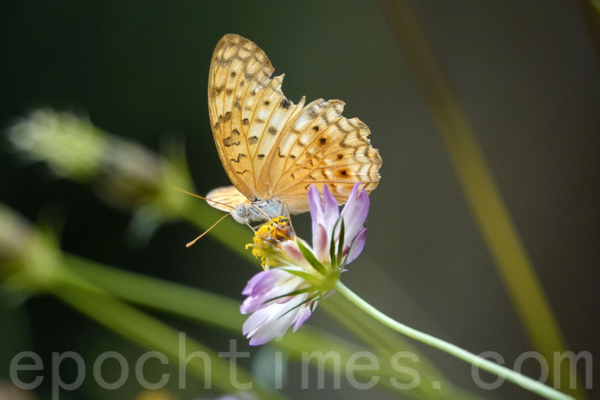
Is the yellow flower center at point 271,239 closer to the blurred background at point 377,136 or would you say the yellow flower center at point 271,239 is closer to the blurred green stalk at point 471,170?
the blurred green stalk at point 471,170

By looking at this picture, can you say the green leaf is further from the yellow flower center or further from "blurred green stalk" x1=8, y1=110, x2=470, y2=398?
"blurred green stalk" x1=8, y1=110, x2=470, y2=398

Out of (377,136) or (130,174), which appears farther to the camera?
(377,136)

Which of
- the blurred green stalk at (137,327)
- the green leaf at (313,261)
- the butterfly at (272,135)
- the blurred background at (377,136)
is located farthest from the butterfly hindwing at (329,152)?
the blurred background at (377,136)

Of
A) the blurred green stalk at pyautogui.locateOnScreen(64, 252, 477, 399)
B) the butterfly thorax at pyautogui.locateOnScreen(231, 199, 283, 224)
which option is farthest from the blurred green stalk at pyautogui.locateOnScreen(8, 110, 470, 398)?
the butterfly thorax at pyautogui.locateOnScreen(231, 199, 283, 224)

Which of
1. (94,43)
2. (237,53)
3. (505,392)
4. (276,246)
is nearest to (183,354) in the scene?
(276,246)

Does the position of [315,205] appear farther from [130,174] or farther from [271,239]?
[130,174]

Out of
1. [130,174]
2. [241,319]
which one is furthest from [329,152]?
[130,174]
